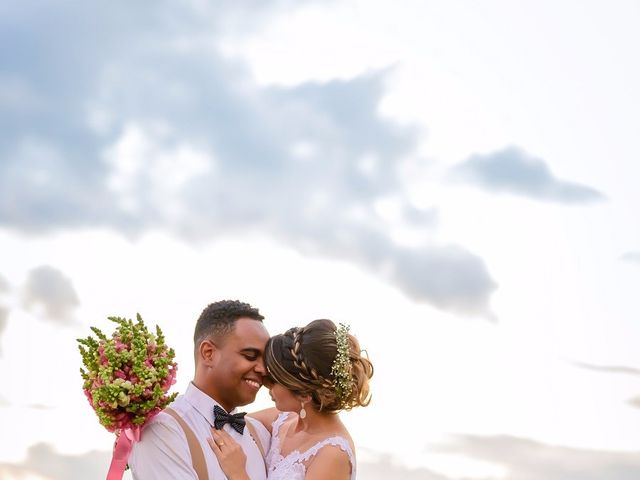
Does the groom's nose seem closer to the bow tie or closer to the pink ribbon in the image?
the bow tie

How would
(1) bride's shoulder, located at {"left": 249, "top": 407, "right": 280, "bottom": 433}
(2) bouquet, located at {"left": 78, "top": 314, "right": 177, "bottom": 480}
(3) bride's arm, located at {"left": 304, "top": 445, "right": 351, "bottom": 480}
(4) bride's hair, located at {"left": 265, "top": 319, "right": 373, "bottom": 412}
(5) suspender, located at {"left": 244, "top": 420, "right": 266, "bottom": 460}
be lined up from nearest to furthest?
(2) bouquet, located at {"left": 78, "top": 314, "right": 177, "bottom": 480}, (3) bride's arm, located at {"left": 304, "top": 445, "right": 351, "bottom": 480}, (4) bride's hair, located at {"left": 265, "top": 319, "right": 373, "bottom": 412}, (5) suspender, located at {"left": 244, "top": 420, "right": 266, "bottom": 460}, (1) bride's shoulder, located at {"left": 249, "top": 407, "right": 280, "bottom": 433}

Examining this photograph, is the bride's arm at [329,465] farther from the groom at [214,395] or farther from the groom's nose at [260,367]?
the groom's nose at [260,367]

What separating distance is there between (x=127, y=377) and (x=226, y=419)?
1138 mm

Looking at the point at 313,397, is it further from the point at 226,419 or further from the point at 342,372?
the point at 226,419

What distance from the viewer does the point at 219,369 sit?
7699mm

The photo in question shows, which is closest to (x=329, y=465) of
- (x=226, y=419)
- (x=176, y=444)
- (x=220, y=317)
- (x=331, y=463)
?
(x=331, y=463)

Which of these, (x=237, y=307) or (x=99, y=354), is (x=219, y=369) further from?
(x=99, y=354)

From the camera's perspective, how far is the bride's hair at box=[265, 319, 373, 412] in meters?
7.87

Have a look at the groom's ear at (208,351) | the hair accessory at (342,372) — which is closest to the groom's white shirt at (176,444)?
the groom's ear at (208,351)

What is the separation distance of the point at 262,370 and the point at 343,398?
842mm

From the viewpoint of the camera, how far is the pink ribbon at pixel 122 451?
7184mm

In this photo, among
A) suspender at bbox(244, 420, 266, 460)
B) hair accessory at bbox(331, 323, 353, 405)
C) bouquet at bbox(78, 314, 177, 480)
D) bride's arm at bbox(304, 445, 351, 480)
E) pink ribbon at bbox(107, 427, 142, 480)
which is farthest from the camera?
suspender at bbox(244, 420, 266, 460)

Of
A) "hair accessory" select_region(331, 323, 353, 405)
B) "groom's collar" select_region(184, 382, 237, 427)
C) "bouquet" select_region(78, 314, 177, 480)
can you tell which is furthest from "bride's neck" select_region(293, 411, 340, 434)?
"bouquet" select_region(78, 314, 177, 480)

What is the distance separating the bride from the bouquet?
2.49ft
